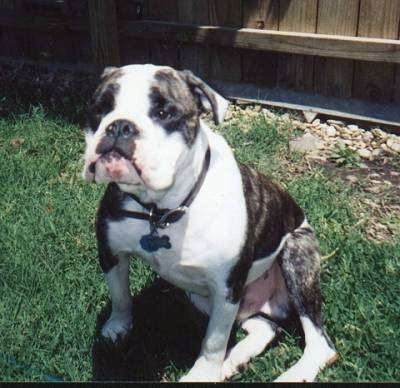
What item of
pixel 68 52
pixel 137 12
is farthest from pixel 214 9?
pixel 68 52

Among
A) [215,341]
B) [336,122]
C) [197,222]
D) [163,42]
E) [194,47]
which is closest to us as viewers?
[197,222]

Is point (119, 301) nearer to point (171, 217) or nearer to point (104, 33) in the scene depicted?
point (171, 217)

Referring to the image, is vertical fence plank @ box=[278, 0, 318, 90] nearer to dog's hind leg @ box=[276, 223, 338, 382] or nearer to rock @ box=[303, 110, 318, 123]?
rock @ box=[303, 110, 318, 123]

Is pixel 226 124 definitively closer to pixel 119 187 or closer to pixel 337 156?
pixel 337 156

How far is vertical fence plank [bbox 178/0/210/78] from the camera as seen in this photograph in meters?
6.02

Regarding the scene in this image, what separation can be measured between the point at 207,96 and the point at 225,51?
3.51 meters

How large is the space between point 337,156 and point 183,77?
258 centimetres

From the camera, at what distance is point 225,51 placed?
6.08 metres

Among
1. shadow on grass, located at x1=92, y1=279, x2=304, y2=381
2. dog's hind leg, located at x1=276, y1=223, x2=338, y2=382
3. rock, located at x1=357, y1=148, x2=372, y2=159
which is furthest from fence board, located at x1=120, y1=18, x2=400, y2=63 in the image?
shadow on grass, located at x1=92, y1=279, x2=304, y2=381

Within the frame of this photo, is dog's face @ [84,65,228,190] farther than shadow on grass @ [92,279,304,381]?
No

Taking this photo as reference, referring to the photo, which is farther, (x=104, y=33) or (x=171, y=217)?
(x=104, y=33)

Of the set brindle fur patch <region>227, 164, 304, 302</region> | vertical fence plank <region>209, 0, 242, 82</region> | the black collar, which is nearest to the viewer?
the black collar

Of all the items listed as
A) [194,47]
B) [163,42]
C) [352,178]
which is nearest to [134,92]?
[352,178]

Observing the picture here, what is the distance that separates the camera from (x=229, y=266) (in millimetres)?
2715
